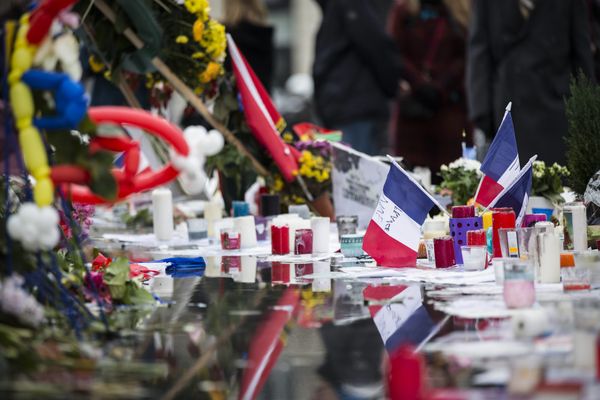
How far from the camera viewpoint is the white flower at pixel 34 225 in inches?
94.0

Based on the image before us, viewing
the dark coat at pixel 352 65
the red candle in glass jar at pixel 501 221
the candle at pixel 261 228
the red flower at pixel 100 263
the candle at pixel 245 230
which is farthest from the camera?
the dark coat at pixel 352 65

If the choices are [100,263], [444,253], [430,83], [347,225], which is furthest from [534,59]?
[100,263]

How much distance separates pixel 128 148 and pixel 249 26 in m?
5.18

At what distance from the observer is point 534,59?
254 inches

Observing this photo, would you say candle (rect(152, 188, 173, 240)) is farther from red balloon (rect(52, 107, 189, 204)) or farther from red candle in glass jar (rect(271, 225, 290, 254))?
red balloon (rect(52, 107, 189, 204))

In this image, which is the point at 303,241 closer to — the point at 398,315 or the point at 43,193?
the point at 398,315

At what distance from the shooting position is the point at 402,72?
7746mm

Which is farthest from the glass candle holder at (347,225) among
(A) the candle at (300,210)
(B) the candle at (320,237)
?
(A) the candle at (300,210)

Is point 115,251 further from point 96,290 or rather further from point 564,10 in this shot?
point 564,10

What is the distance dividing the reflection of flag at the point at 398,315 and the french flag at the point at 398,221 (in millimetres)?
384

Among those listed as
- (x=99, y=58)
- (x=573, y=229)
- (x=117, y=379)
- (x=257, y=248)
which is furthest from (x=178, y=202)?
(x=117, y=379)

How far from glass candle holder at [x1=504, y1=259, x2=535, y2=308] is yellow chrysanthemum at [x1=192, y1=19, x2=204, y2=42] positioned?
253 cm

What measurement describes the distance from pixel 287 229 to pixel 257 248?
307 mm

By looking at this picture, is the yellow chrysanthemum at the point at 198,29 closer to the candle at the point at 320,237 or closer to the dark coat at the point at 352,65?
the candle at the point at 320,237
